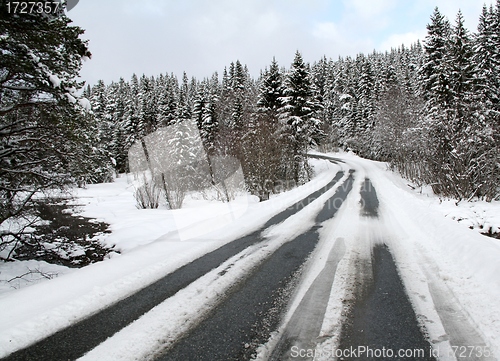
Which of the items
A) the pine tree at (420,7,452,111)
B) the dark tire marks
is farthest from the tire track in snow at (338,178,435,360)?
the pine tree at (420,7,452,111)

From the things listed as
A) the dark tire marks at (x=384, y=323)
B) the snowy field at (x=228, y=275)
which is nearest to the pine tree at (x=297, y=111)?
the snowy field at (x=228, y=275)

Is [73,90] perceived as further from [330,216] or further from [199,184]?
[199,184]

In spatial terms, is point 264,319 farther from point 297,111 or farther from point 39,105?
point 297,111

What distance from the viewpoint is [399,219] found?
7.90 m

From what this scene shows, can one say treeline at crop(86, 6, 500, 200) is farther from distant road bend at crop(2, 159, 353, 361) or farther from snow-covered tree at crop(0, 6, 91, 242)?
distant road bend at crop(2, 159, 353, 361)

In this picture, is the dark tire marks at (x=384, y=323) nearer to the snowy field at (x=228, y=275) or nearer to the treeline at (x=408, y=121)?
the snowy field at (x=228, y=275)

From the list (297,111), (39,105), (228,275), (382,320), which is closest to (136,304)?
(228,275)

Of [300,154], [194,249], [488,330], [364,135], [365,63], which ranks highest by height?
[365,63]

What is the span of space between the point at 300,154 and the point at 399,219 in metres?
17.0

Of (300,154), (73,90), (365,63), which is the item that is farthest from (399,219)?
(365,63)

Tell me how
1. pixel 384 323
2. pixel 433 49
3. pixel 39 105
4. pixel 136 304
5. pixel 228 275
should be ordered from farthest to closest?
1. pixel 433 49
2. pixel 39 105
3. pixel 228 275
4. pixel 136 304
5. pixel 384 323

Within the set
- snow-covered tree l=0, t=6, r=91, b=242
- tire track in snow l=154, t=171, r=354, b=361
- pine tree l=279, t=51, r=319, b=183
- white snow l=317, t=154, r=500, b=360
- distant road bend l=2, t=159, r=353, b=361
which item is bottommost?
white snow l=317, t=154, r=500, b=360

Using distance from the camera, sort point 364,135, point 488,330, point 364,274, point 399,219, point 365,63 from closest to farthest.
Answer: point 488,330 → point 364,274 → point 399,219 → point 364,135 → point 365,63

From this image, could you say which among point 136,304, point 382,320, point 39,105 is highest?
point 39,105
